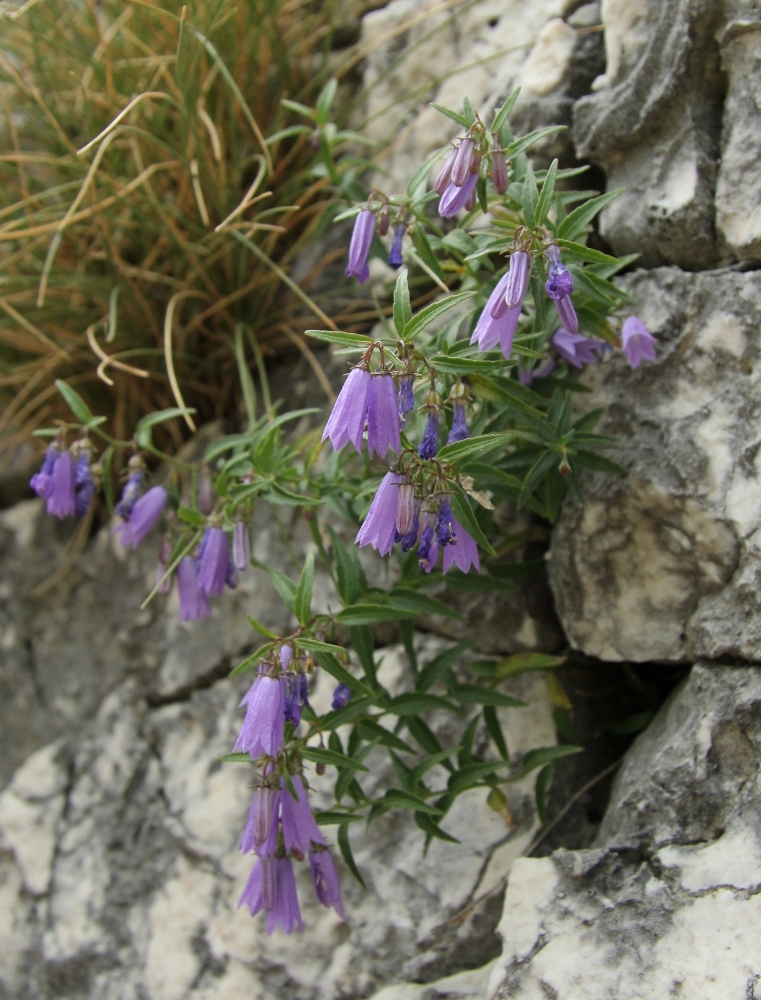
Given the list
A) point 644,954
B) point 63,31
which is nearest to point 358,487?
point 644,954

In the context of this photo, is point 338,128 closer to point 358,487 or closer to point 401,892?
point 358,487

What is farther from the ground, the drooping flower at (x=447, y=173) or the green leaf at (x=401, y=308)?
the drooping flower at (x=447, y=173)

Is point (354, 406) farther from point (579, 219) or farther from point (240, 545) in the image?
point (579, 219)

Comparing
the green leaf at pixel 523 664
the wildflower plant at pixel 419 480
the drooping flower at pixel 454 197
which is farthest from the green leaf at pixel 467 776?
the drooping flower at pixel 454 197

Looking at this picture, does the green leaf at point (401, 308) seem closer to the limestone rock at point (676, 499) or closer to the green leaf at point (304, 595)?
the green leaf at point (304, 595)

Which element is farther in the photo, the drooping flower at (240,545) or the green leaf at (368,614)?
the drooping flower at (240,545)

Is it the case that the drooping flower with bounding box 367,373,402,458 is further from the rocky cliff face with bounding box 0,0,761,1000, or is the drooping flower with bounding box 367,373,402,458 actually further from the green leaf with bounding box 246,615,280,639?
the rocky cliff face with bounding box 0,0,761,1000
